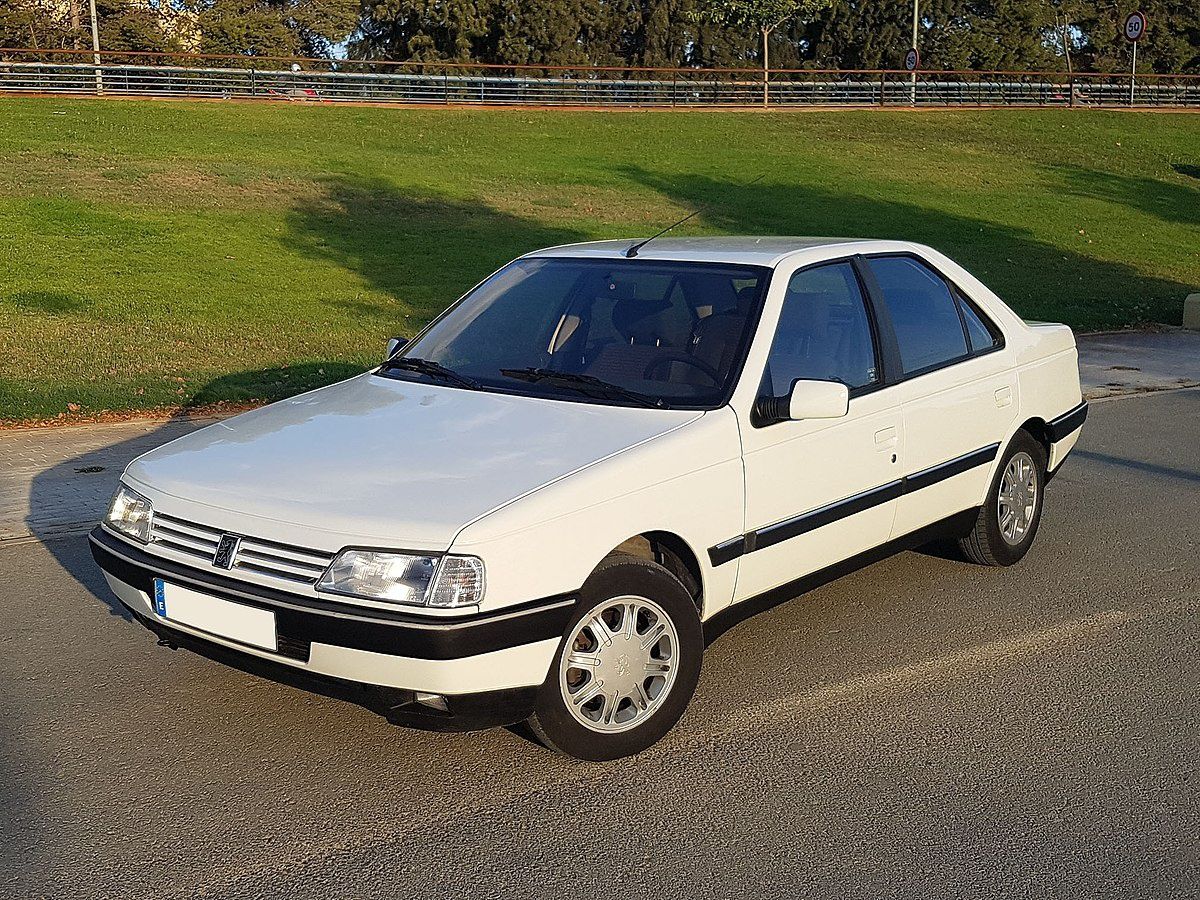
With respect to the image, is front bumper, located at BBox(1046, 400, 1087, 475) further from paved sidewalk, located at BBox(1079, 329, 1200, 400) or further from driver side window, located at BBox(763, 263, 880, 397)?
paved sidewalk, located at BBox(1079, 329, 1200, 400)

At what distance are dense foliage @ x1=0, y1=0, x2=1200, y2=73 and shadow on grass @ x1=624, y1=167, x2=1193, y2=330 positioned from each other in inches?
1209

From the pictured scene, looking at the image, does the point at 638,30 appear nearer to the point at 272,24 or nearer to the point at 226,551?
the point at 272,24

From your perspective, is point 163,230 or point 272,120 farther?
point 272,120

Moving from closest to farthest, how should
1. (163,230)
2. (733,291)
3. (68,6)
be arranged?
(733,291), (163,230), (68,6)

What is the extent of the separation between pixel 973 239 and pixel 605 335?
21477mm

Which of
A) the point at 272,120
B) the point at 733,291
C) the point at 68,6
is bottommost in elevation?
the point at 733,291

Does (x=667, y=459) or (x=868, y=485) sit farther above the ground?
(x=667, y=459)

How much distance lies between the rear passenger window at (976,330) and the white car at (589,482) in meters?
0.02

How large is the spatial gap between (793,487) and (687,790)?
49.9 inches

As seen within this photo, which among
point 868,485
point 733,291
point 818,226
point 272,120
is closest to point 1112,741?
point 868,485

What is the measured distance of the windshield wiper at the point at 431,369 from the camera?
197 inches

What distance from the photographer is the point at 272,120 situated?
112 feet

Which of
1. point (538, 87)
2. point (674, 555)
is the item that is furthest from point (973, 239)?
point (674, 555)

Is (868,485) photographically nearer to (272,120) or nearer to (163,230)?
(163,230)
